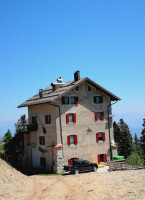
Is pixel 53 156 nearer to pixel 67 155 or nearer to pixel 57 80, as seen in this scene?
pixel 67 155

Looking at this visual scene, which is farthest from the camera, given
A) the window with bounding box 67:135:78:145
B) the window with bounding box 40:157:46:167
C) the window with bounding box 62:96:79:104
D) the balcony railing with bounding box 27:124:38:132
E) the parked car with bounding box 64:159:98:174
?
the balcony railing with bounding box 27:124:38:132

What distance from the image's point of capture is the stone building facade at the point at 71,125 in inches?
1529

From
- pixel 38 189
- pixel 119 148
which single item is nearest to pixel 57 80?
pixel 38 189

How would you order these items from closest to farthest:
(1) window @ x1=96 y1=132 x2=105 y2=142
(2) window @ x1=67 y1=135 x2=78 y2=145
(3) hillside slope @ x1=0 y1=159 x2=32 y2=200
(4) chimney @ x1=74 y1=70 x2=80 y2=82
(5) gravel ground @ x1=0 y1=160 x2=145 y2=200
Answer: (5) gravel ground @ x1=0 y1=160 x2=145 y2=200 < (3) hillside slope @ x1=0 y1=159 x2=32 y2=200 < (2) window @ x1=67 y1=135 x2=78 y2=145 < (1) window @ x1=96 y1=132 x2=105 y2=142 < (4) chimney @ x1=74 y1=70 x2=80 y2=82

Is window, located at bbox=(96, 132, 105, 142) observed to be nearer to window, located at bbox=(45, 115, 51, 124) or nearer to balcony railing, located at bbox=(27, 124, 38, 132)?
window, located at bbox=(45, 115, 51, 124)

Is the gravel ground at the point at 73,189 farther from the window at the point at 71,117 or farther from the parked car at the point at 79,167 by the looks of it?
the window at the point at 71,117

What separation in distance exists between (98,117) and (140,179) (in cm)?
1728

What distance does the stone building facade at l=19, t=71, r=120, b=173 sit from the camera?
38.8m

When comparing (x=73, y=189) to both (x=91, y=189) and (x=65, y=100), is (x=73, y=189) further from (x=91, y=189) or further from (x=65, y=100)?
(x=65, y=100)

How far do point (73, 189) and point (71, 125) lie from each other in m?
15.2

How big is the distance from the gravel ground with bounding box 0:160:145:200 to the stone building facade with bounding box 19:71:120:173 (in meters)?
8.93

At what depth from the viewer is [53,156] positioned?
127 feet

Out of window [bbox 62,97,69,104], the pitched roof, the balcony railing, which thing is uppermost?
the pitched roof

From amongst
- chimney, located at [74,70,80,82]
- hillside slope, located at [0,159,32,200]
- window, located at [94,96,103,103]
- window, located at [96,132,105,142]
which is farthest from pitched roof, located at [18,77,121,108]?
A: hillside slope, located at [0,159,32,200]
